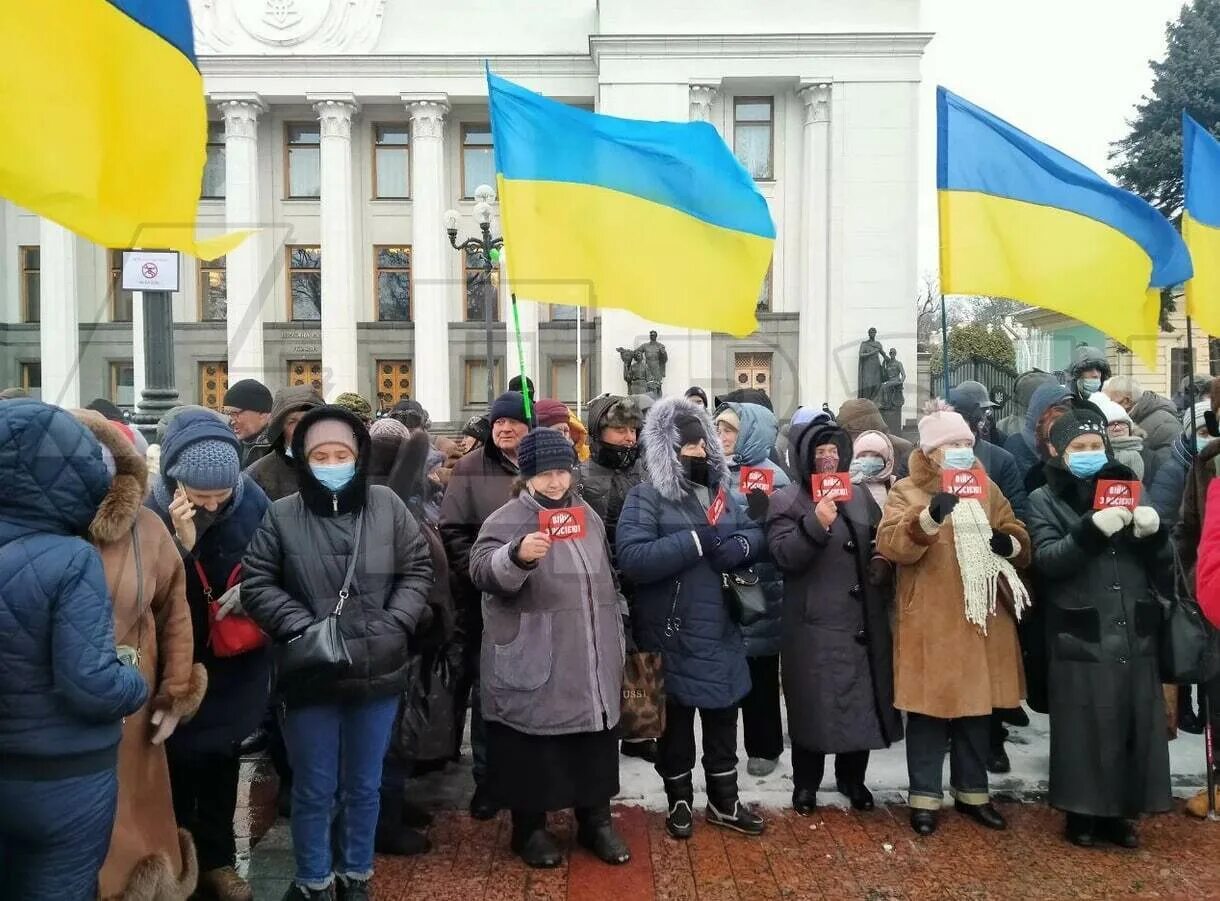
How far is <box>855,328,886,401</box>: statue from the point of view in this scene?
26281mm

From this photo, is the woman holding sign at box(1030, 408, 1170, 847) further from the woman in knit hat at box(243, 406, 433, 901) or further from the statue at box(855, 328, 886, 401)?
the statue at box(855, 328, 886, 401)

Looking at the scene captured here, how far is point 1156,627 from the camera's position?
163 inches

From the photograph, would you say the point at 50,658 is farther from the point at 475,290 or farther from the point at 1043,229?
the point at 475,290

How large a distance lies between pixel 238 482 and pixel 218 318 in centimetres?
2994

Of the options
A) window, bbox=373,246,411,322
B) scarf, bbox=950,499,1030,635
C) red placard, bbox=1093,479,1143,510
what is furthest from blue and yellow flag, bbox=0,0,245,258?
window, bbox=373,246,411,322

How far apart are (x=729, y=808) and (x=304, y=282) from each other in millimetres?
30260

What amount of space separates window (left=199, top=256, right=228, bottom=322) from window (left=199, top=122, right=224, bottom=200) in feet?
7.24

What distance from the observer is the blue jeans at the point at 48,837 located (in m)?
2.69

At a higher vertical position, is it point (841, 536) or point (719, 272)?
point (719, 272)

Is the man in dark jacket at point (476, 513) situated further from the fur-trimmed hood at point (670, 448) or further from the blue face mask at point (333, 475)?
the blue face mask at point (333, 475)

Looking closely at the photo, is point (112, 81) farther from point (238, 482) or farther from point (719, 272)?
point (719, 272)

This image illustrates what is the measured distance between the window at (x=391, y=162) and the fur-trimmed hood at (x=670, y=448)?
96.0 ft

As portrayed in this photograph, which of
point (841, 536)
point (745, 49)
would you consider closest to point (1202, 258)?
point (841, 536)

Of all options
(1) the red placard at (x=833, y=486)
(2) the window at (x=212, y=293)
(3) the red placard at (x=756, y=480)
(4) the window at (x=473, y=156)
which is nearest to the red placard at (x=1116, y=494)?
(1) the red placard at (x=833, y=486)
